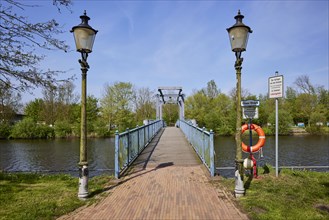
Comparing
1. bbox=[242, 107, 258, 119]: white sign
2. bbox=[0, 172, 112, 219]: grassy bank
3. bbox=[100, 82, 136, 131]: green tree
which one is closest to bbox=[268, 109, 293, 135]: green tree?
bbox=[100, 82, 136, 131]: green tree

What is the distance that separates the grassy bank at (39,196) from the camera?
3.92m

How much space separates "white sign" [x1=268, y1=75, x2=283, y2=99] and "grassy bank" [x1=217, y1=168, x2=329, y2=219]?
2139 millimetres

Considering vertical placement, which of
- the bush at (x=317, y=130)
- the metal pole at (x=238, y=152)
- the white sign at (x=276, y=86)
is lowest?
the bush at (x=317, y=130)

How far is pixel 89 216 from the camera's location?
3.71 meters

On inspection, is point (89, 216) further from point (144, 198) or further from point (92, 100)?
point (92, 100)

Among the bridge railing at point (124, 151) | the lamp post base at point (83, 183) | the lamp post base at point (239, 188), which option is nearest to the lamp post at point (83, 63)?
the lamp post base at point (83, 183)

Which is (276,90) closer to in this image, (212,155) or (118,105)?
(212,155)

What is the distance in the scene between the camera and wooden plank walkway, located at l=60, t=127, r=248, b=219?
369cm

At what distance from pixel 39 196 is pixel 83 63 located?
293cm

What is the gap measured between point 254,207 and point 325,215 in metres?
1.05

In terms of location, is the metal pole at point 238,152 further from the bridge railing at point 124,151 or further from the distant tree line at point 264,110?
the distant tree line at point 264,110

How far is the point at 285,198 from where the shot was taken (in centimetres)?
441

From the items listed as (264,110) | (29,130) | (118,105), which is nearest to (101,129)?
(118,105)

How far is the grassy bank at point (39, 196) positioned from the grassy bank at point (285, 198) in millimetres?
2982
